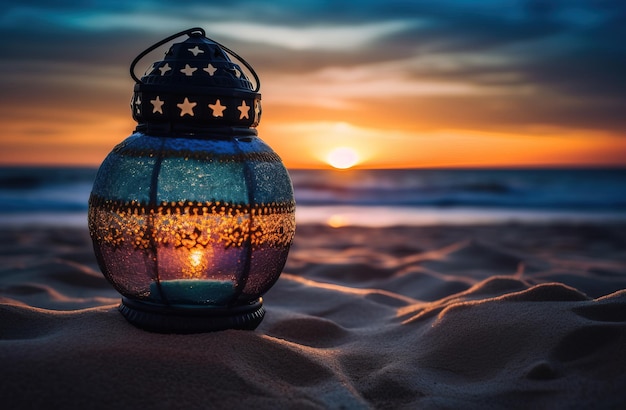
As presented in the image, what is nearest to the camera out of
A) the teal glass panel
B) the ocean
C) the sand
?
the sand

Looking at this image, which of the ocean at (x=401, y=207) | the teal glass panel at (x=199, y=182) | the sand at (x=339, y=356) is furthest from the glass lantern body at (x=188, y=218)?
the ocean at (x=401, y=207)

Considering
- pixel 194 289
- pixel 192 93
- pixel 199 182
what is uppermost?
pixel 192 93

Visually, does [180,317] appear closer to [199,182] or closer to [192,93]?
[199,182]

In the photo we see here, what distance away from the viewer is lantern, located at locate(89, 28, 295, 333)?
1964mm

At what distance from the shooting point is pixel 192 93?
2.04 metres

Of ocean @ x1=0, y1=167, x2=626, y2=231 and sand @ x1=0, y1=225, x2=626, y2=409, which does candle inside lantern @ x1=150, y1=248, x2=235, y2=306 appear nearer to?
sand @ x1=0, y1=225, x2=626, y2=409

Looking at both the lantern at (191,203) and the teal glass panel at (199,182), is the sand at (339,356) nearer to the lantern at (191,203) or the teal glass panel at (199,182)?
the lantern at (191,203)

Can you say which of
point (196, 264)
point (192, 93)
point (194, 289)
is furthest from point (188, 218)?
point (192, 93)

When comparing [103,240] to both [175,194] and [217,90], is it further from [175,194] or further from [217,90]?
[217,90]

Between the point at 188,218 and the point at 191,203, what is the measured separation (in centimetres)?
5

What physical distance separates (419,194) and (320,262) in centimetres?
1300

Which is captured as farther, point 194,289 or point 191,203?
point 194,289

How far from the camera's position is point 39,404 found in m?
1.70

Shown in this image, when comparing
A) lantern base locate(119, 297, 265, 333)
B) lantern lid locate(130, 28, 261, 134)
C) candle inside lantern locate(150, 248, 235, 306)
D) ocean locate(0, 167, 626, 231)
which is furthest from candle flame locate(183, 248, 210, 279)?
ocean locate(0, 167, 626, 231)
